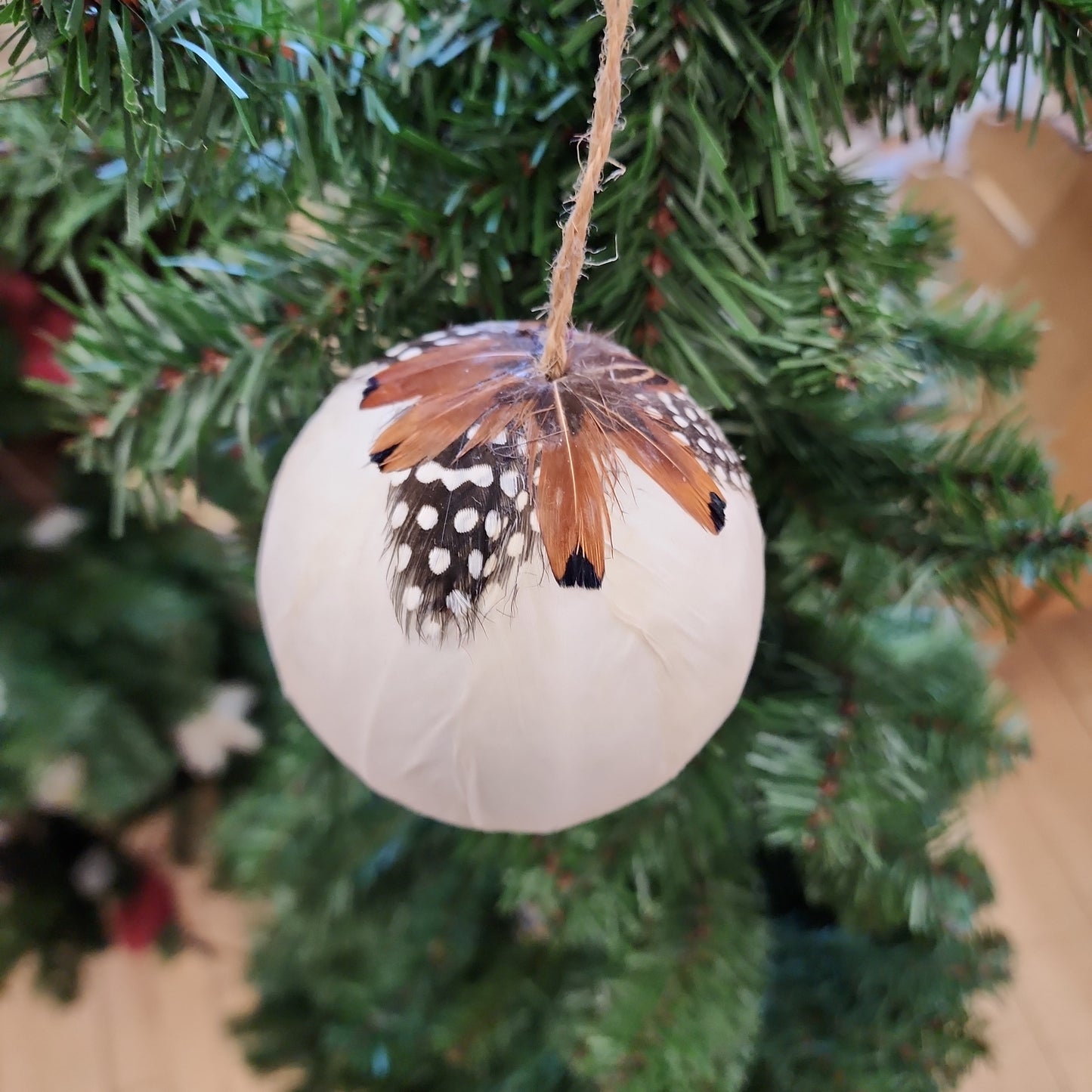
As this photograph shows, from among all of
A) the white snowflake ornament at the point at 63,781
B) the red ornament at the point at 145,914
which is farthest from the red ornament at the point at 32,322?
the red ornament at the point at 145,914

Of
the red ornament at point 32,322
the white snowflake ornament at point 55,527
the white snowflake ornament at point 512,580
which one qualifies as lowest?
the white snowflake ornament at point 55,527

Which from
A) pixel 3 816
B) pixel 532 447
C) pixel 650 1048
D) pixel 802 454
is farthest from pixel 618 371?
pixel 3 816

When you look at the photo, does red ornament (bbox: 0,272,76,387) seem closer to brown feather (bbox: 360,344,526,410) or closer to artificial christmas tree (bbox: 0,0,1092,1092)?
artificial christmas tree (bbox: 0,0,1092,1092)

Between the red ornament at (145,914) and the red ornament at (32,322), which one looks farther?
the red ornament at (145,914)

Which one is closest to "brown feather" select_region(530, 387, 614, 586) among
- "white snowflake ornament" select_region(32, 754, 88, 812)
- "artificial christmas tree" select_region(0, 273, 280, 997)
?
"artificial christmas tree" select_region(0, 273, 280, 997)

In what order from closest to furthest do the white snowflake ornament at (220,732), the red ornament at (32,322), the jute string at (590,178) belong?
the jute string at (590,178), the red ornament at (32,322), the white snowflake ornament at (220,732)

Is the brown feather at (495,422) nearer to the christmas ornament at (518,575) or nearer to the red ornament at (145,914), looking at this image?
the christmas ornament at (518,575)

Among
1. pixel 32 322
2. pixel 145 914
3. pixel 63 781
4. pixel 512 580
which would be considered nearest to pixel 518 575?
pixel 512 580
